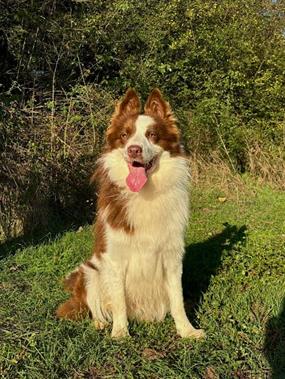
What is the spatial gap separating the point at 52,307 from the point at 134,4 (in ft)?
22.9

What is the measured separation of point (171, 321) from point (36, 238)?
321 cm

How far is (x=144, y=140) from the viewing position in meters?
3.86

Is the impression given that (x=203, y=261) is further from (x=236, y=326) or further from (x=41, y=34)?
(x=41, y=34)

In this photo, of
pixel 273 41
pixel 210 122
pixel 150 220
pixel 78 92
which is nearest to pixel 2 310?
pixel 150 220

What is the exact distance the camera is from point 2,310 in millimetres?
4363

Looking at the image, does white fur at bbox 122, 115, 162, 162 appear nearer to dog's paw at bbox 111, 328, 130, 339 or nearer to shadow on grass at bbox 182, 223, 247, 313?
dog's paw at bbox 111, 328, 130, 339

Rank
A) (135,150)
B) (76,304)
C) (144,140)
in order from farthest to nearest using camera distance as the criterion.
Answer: (76,304) < (144,140) < (135,150)

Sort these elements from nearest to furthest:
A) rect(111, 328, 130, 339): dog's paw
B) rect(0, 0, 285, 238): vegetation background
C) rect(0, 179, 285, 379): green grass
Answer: rect(0, 179, 285, 379): green grass < rect(111, 328, 130, 339): dog's paw < rect(0, 0, 285, 238): vegetation background

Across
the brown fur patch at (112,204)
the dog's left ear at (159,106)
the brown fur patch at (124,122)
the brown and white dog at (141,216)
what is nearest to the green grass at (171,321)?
the brown and white dog at (141,216)

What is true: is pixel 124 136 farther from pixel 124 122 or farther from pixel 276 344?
pixel 276 344

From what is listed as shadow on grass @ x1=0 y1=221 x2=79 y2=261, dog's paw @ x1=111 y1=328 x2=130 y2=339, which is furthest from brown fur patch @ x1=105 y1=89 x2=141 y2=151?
shadow on grass @ x1=0 y1=221 x2=79 y2=261

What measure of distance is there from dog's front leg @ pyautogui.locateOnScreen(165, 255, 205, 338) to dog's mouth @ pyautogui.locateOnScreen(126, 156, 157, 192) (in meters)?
0.70

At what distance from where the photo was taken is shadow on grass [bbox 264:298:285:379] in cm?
363

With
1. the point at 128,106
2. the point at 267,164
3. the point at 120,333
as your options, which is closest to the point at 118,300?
the point at 120,333
